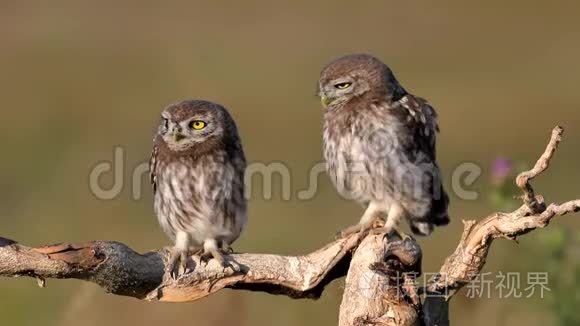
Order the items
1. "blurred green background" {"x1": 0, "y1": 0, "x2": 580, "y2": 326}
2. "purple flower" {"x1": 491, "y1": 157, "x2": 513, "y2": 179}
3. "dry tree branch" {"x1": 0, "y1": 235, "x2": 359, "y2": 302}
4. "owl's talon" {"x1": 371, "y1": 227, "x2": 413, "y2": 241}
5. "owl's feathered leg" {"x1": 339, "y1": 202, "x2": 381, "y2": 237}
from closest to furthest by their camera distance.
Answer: "dry tree branch" {"x1": 0, "y1": 235, "x2": 359, "y2": 302}, "owl's talon" {"x1": 371, "y1": 227, "x2": 413, "y2": 241}, "owl's feathered leg" {"x1": 339, "y1": 202, "x2": 381, "y2": 237}, "purple flower" {"x1": 491, "y1": 157, "x2": 513, "y2": 179}, "blurred green background" {"x1": 0, "y1": 0, "x2": 580, "y2": 326}

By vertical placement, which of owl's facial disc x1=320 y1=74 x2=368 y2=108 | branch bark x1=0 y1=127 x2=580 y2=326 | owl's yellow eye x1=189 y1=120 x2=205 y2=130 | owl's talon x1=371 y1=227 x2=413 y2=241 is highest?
owl's facial disc x1=320 y1=74 x2=368 y2=108

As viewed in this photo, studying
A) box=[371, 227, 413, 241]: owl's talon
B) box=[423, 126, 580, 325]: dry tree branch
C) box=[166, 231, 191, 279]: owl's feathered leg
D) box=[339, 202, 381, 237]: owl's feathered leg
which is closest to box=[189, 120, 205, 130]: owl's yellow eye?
box=[166, 231, 191, 279]: owl's feathered leg

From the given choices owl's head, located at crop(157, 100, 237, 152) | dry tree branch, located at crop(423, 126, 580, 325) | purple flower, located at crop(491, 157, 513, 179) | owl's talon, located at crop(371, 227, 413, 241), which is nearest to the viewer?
dry tree branch, located at crop(423, 126, 580, 325)

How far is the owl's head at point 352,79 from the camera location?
7.19 meters

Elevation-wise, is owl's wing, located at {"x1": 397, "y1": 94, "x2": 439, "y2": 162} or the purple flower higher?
owl's wing, located at {"x1": 397, "y1": 94, "x2": 439, "y2": 162}

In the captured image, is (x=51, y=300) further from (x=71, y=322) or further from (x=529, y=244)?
(x=529, y=244)

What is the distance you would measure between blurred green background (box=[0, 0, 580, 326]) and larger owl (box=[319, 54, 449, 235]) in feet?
1.85

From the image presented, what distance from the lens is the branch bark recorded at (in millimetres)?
5719

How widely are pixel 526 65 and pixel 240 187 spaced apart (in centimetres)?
2163

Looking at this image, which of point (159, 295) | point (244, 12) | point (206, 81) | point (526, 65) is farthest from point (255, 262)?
point (244, 12)

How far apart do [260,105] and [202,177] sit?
1552 centimetres

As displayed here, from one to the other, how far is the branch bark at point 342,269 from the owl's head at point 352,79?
1022 millimetres

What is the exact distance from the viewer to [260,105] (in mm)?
22578

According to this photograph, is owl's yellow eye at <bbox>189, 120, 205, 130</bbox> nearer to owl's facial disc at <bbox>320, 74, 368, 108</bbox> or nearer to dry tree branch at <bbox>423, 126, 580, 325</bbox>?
owl's facial disc at <bbox>320, 74, 368, 108</bbox>
